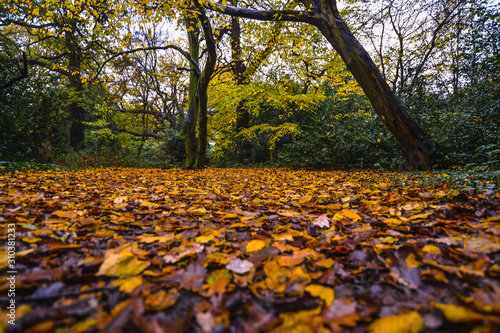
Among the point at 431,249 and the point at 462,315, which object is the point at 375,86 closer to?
the point at 431,249

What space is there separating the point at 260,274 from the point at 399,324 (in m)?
0.57

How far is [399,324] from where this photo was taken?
26.6 inches

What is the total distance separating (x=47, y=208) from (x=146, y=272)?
171 centimetres

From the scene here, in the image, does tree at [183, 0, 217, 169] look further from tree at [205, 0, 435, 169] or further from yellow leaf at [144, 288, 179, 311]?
yellow leaf at [144, 288, 179, 311]

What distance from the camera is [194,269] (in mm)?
1082

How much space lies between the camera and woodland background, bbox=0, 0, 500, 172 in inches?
223

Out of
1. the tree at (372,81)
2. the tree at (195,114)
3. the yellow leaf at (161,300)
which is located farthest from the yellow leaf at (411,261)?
the tree at (195,114)

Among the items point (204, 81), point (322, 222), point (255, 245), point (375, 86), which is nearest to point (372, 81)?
point (375, 86)

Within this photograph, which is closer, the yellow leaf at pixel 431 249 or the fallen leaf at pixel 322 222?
the yellow leaf at pixel 431 249

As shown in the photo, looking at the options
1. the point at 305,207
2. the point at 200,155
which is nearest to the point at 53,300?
the point at 305,207

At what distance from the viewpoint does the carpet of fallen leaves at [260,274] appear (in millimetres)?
718

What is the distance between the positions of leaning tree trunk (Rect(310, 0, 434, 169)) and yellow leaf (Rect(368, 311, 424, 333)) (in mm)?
5057

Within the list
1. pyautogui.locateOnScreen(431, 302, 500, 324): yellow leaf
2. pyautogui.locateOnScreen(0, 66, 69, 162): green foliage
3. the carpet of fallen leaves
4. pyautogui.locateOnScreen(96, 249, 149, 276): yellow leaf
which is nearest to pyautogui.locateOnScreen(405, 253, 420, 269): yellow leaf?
the carpet of fallen leaves

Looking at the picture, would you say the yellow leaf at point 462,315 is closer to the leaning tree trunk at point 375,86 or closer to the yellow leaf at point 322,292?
the yellow leaf at point 322,292
